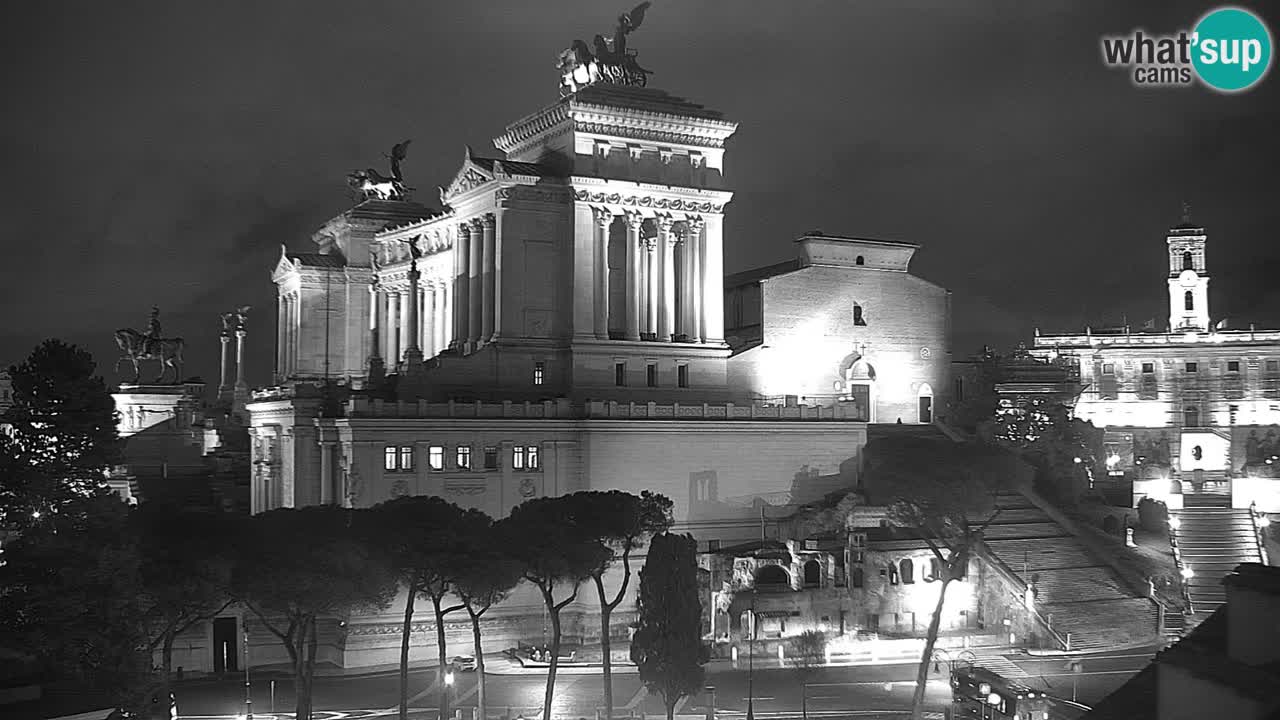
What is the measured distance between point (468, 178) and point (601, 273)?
1081 centimetres

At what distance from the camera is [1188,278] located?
12794 cm

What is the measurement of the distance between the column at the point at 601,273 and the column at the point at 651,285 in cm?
328

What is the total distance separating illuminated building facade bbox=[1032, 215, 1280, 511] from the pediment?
62.0m

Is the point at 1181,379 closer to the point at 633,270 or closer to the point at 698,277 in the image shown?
the point at 698,277

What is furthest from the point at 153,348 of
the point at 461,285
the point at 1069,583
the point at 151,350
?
the point at 1069,583

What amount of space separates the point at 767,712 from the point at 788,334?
125 feet

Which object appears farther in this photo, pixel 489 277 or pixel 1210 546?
pixel 1210 546

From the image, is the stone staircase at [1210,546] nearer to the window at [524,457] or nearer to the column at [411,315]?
the window at [524,457]

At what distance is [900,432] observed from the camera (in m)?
87.1

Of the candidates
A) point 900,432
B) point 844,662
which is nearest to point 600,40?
point 900,432

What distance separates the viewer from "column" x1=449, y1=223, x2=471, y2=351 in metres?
83.2

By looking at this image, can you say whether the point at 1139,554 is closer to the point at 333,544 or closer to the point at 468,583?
the point at 468,583

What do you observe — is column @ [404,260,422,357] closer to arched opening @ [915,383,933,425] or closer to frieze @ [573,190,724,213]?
frieze @ [573,190,724,213]

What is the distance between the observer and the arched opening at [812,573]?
69812 mm
